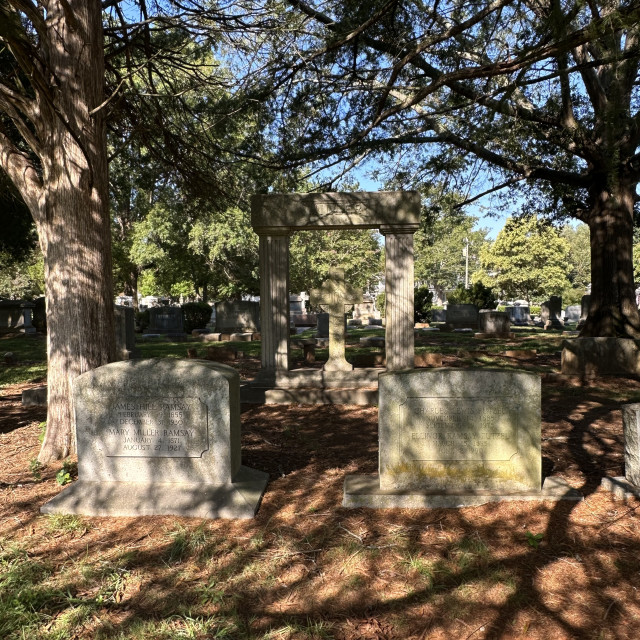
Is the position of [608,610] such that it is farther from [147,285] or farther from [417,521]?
[147,285]

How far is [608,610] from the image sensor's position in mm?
2588

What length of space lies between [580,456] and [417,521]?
2.35m

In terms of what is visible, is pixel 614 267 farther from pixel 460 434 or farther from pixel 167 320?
pixel 167 320

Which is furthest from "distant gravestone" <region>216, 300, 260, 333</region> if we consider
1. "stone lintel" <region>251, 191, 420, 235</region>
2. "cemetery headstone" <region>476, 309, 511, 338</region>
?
"stone lintel" <region>251, 191, 420, 235</region>

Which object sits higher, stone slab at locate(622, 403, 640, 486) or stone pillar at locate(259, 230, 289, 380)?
stone pillar at locate(259, 230, 289, 380)

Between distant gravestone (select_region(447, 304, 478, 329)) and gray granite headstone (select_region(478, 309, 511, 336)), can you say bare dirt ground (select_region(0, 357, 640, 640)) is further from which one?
distant gravestone (select_region(447, 304, 478, 329))

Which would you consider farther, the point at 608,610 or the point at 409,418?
the point at 409,418

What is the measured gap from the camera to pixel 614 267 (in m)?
11.2

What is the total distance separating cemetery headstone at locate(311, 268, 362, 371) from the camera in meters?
9.06

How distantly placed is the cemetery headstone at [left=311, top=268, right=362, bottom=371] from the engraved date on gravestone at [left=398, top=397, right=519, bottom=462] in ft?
16.5

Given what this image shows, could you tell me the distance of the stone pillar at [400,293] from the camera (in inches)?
330

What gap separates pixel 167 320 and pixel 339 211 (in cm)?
1370

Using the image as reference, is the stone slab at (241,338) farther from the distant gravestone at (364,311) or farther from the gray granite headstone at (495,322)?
the distant gravestone at (364,311)

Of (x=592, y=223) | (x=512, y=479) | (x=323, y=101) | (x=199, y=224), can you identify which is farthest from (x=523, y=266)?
(x=512, y=479)
